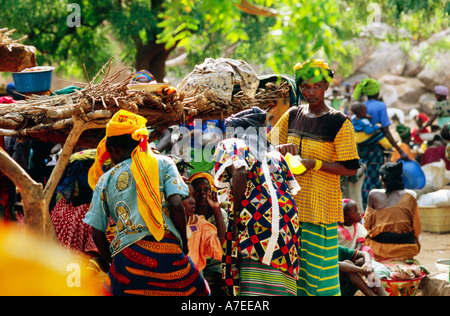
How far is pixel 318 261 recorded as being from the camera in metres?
4.76

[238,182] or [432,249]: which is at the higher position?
[238,182]

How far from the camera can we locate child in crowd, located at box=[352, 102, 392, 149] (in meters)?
9.75

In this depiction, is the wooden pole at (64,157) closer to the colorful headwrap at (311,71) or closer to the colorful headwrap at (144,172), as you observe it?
the colorful headwrap at (144,172)

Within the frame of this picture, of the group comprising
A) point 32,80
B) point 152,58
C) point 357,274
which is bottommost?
point 357,274

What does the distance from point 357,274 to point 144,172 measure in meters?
2.92

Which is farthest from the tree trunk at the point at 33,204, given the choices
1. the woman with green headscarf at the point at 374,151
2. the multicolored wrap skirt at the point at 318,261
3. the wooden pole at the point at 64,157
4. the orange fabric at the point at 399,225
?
the woman with green headscarf at the point at 374,151

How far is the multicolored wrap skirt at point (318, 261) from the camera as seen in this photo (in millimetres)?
4746

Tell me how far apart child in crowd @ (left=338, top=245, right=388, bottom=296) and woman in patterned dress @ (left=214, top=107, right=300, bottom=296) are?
5.36 ft

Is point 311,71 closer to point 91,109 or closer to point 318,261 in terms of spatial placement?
point 318,261

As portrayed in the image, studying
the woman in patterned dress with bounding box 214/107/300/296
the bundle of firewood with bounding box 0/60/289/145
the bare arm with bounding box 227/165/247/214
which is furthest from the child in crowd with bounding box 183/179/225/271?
the bare arm with bounding box 227/165/247/214

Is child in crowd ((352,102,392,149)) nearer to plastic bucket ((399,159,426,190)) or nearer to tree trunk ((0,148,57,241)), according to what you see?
plastic bucket ((399,159,426,190))

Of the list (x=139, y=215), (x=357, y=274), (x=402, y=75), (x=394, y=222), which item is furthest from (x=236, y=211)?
(x=402, y=75)

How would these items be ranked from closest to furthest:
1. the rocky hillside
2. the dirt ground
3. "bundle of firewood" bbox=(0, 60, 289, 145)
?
"bundle of firewood" bbox=(0, 60, 289, 145) → the dirt ground → the rocky hillside
